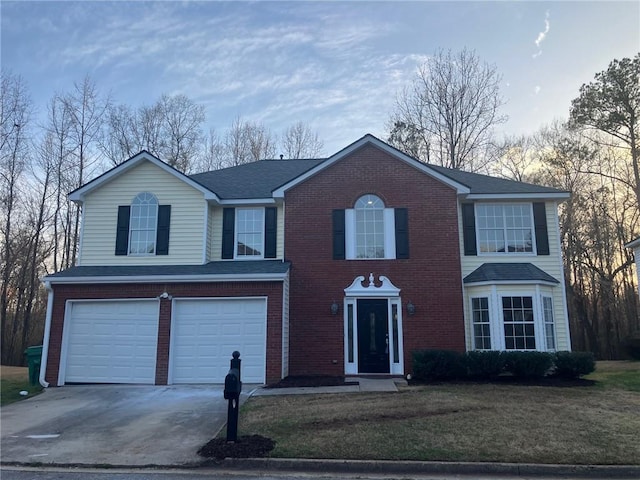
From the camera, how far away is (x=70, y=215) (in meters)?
27.8

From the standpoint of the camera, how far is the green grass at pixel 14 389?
1190 centimetres

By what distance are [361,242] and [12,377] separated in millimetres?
12289

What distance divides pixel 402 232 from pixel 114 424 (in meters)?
9.58

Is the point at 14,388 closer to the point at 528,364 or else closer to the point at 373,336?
the point at 373,336

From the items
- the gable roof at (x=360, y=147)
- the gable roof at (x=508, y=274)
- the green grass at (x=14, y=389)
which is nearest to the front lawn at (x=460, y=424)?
the gable roof at (x=508, y=274)

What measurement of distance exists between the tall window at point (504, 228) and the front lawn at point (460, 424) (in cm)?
518

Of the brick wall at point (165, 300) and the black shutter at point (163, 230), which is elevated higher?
the black shutter at point (163, 230)

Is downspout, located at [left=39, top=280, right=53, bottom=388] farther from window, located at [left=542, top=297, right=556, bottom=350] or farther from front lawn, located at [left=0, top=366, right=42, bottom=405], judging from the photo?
window, located at [left=542, top=297, right=556, bottom=350]

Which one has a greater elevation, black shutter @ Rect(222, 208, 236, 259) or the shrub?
black shutter @ Rect(222, 208, 236, 259)

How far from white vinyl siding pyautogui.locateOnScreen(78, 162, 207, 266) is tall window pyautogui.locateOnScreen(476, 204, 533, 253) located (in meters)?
9.28

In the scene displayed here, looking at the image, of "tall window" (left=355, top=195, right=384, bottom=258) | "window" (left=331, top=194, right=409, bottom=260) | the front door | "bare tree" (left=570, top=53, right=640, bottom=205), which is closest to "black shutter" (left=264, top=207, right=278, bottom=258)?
"window" (left=331, top=194, right=409, bottom=260)

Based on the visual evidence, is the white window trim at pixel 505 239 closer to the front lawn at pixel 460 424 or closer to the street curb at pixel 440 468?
the front lawn at pixel 460 424

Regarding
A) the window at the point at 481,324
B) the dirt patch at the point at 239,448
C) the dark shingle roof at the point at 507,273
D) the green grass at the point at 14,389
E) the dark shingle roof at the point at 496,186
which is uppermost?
the dark shingle roof at the point at 496,186

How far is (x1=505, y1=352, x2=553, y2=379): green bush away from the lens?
12414mm
